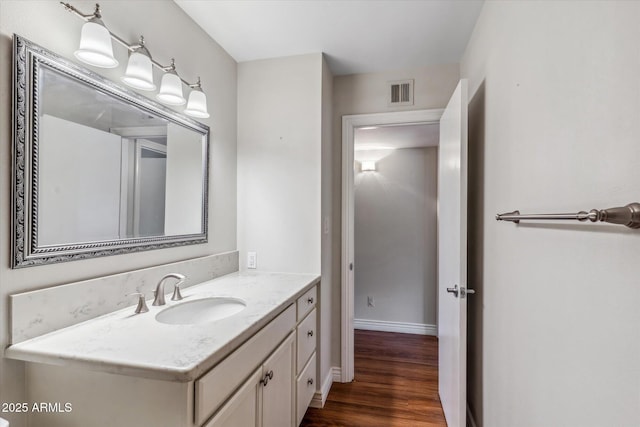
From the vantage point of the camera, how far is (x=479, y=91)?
Answer: 1.71 m

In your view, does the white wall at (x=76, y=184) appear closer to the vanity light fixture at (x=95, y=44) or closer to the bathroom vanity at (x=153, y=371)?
the vanity light fixture at (x=95, y=44)

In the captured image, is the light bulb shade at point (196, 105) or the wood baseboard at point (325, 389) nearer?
the light bulb shade at point (196, 105)

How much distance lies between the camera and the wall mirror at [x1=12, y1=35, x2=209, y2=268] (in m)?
0.99

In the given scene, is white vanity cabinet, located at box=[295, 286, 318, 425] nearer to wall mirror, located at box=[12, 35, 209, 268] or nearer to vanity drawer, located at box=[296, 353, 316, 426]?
vanity drawer, located at box=[296, 353, 316, 426]

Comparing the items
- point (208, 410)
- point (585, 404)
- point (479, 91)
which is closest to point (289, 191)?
point (479, 91)

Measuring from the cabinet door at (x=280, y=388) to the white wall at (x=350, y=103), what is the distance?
2.91ft

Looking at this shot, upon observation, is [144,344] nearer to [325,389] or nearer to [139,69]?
[139,69]

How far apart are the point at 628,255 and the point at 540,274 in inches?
16.0

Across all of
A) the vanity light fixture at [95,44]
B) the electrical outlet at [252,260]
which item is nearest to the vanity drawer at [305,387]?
the electrical outlet at [252,260]

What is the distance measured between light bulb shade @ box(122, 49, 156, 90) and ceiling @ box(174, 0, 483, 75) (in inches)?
22.0

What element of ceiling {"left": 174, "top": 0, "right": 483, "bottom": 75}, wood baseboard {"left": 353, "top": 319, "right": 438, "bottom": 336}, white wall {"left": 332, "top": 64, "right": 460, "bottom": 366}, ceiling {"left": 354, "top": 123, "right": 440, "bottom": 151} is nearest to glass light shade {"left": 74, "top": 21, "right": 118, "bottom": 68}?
ceiling {"left": 174, "top": 0, "right": 483, "bottom": 75}

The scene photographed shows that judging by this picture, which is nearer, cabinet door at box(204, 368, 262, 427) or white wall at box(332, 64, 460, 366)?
cabinet door at box(204, 368, 262, 427)

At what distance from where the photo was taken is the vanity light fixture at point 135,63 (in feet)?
3.62

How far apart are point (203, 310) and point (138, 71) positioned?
1.11 meters
